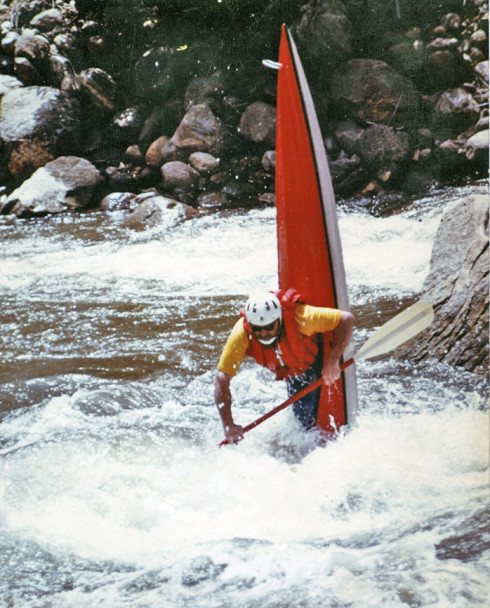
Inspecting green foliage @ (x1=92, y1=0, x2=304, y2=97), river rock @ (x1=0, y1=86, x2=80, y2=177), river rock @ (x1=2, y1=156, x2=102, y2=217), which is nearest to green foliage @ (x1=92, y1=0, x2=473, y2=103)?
green foliage @ (x1=92, y1=0, x2=304, y2=97)

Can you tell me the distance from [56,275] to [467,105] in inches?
98.6

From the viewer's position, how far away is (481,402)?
1.59 metres

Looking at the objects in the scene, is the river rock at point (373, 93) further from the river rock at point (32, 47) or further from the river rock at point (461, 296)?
the river rock at point (32, 47)

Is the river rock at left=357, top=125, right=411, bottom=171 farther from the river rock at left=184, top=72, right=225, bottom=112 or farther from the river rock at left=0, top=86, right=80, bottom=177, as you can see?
the river rock at left=0, top=86, right=80, bottom=177

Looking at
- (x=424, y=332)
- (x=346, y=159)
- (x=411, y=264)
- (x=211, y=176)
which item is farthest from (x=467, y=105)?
(x=424, y=332)

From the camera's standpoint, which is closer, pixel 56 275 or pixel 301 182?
pixel 301 182

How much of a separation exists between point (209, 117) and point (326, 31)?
3.92 feet

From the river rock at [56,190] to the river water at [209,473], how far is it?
5.54 feet

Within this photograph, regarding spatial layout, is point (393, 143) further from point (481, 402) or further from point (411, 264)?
point (481, 402)

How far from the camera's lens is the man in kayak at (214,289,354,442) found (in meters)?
1.24

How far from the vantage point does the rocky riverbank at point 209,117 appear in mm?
2885

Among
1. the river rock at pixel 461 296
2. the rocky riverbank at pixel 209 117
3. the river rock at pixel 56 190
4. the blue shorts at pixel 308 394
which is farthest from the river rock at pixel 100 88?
the blue shorts at pixel 308 394

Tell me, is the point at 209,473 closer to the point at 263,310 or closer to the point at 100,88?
the point at 263,310

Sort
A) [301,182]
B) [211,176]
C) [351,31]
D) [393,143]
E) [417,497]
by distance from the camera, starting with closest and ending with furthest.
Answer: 1. [417,497]
2. [301,182]
3. [351,31]
4. [393,143]
5. [211,176]
